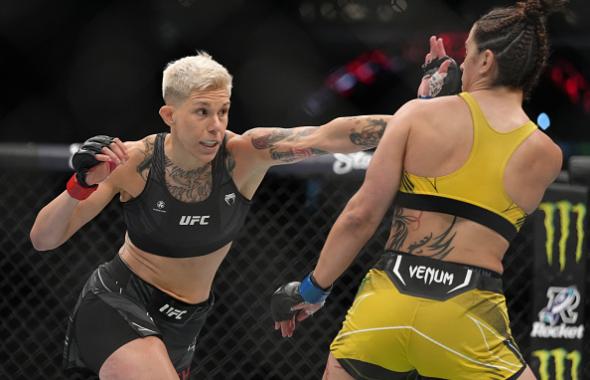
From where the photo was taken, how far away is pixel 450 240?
189cm

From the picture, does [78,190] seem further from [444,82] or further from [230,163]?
[444,82]

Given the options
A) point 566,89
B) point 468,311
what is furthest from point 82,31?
point 468,311

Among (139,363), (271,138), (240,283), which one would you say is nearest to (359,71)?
(240,283)

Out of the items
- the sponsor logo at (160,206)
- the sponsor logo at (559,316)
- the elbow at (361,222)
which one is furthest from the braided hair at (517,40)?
the sponsor logo at (559,316)

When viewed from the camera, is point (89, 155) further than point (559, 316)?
No

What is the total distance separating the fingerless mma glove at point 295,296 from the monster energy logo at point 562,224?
53.5 inches

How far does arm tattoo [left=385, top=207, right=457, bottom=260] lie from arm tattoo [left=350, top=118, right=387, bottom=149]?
53 centimetres

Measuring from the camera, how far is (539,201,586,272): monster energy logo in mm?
3156

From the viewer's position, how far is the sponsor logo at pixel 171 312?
265 centimetres

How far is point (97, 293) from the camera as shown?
257 cm

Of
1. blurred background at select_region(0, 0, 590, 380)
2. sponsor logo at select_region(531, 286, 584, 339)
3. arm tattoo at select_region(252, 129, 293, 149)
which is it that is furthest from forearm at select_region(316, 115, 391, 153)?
sponsor logo at select_region(531, 286, 584, 339)

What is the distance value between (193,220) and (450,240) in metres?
0.94

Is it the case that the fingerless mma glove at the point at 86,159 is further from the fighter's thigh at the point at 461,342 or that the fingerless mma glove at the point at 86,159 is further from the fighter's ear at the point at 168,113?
the fighter's thigh at the point at 461,342

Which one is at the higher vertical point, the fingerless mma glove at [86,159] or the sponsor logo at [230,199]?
the fingerless mma glove at [86,159]
